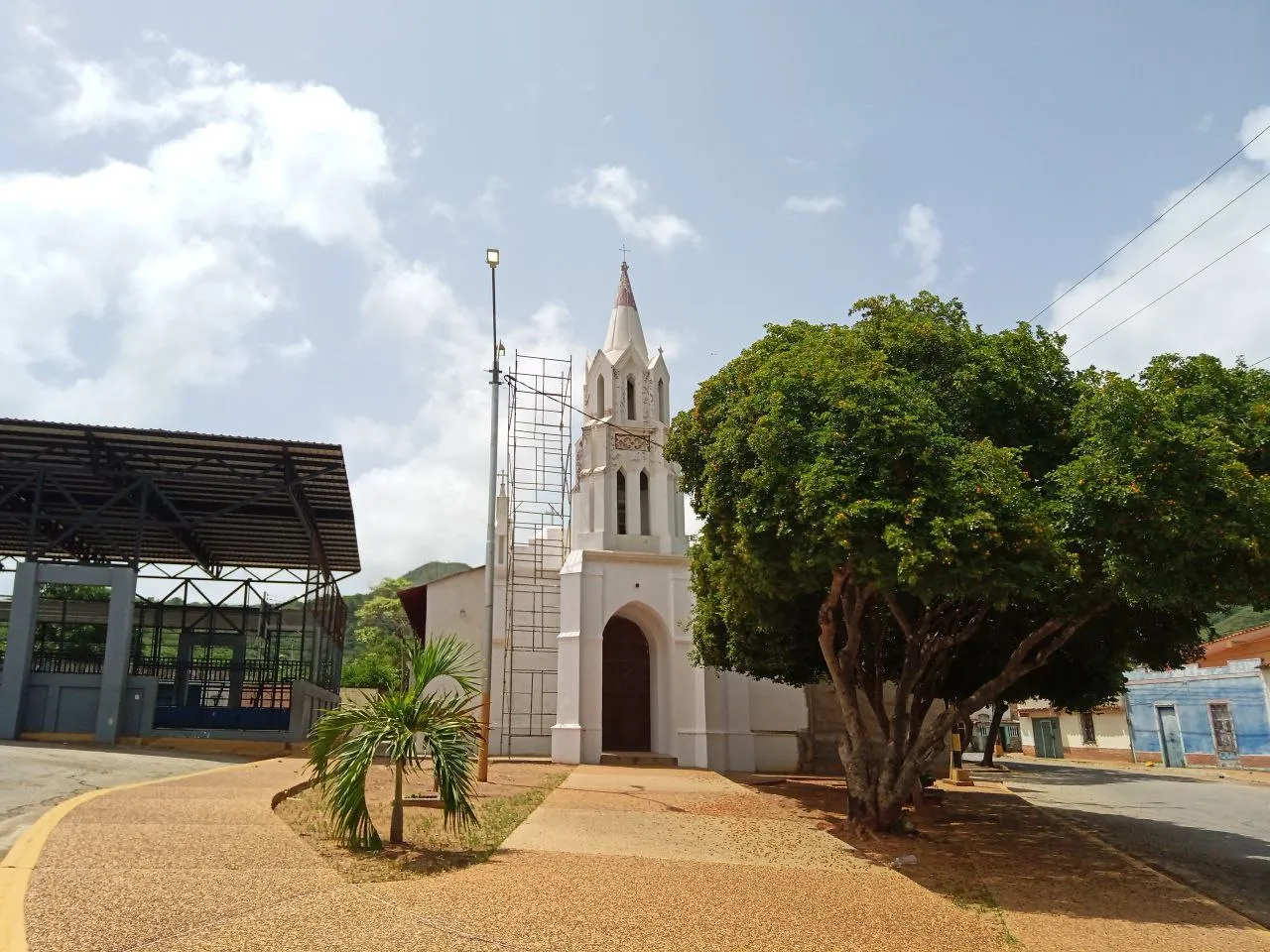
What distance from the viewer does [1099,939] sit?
7859 mm

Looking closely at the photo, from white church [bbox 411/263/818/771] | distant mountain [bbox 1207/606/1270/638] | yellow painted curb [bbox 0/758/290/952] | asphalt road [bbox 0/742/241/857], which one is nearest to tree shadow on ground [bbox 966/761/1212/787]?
white church [bbox 411/263/818/771]

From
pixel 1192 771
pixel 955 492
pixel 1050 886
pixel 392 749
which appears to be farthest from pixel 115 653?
pixel 1192 771

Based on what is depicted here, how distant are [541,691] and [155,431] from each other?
1394cm

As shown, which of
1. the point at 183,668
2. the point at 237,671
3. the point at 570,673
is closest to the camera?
the point at 570,673

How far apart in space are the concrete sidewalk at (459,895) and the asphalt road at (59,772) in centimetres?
64

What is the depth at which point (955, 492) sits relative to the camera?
10375 millimetres

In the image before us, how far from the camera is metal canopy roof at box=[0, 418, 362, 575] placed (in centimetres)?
2386

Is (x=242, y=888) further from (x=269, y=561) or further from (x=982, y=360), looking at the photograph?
(x=269, y=561)

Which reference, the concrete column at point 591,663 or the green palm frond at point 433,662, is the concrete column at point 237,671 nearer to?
the concrete column at point 591,663

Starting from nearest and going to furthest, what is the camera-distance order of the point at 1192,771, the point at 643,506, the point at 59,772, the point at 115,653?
the point at 59,772 < the point at 115,653 < the point at 643,506 < the point at 1192,771

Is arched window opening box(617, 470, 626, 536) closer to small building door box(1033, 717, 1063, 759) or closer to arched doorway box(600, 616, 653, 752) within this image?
arched doorway box(600, 616, 653, 752)

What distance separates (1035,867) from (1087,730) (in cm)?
3901

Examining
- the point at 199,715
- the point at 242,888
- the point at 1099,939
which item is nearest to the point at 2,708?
the point at 199,715

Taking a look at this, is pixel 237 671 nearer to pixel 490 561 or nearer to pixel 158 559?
pixel 158 559
